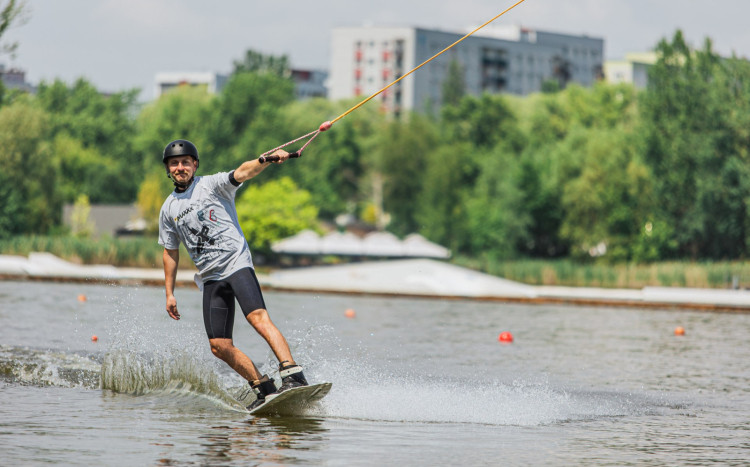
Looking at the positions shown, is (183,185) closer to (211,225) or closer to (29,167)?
(211,225)

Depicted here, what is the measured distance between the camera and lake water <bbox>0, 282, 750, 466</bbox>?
7895 mm

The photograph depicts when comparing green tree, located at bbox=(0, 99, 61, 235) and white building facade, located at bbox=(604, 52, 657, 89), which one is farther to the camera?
white building facade, located at bbox=(604, 52, 657, 89)

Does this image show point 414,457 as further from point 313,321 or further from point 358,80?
point 358,80

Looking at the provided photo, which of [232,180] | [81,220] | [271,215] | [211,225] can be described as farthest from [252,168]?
[81,220]

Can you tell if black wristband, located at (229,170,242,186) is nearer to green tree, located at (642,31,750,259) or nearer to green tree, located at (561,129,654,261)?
green tree, located at (642,31,750,259)

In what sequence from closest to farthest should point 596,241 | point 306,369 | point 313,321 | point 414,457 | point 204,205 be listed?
point 414,457 → point 204,205 → point 306,369 → point 313,321 → point 596,241

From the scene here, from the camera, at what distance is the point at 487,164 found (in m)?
69.3

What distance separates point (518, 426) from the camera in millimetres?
9477

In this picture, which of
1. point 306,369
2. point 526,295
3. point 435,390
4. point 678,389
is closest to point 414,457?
point 435,390

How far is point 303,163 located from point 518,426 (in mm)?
79372

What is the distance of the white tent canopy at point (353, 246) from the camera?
5753 cm

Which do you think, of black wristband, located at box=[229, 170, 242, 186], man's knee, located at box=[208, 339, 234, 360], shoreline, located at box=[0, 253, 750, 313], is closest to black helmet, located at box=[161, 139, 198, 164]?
black wristband, located at box=[229, 170, 242, 186]

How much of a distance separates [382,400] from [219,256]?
7.49 ft

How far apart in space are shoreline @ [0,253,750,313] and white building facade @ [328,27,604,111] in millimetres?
88158
